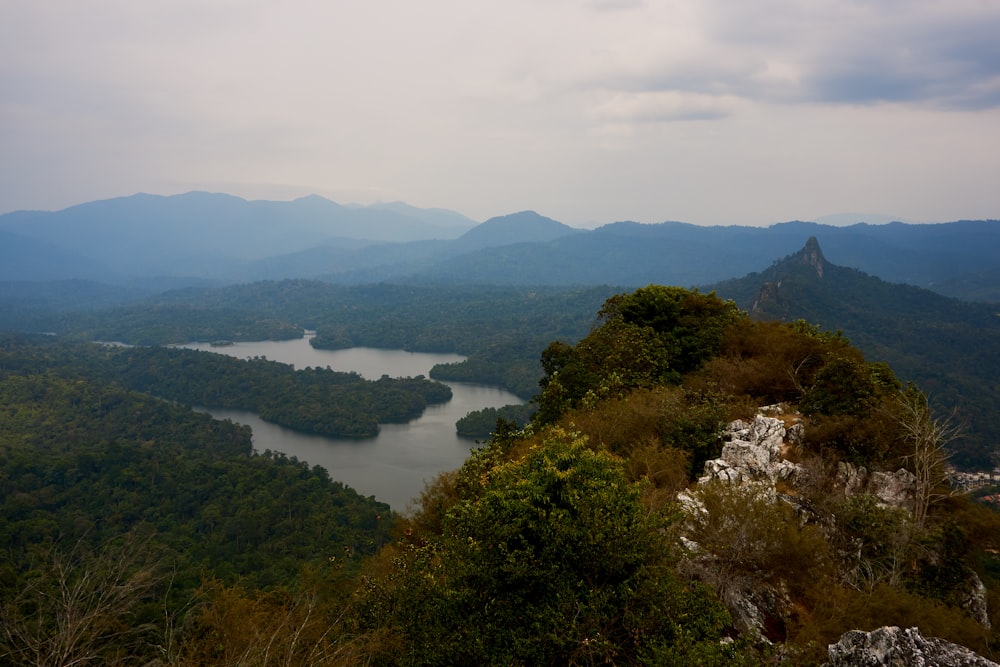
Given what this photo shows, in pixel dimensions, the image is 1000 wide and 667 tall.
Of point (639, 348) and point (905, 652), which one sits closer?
point (905, 652)

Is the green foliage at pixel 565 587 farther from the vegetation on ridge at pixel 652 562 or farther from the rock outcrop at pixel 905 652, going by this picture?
the rock outcrop at pixel 905 652

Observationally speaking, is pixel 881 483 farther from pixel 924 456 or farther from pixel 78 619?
pixel 78 619

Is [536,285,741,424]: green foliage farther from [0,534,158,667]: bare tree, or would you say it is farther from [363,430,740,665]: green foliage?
[0,534,158,667]: bare tree

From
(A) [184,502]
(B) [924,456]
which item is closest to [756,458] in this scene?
(B) [924,456]

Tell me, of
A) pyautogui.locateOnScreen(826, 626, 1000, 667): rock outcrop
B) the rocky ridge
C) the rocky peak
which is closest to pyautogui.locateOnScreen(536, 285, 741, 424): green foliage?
the rocky ridge

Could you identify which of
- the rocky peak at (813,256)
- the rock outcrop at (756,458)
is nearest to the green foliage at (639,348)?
the rock outcrop at (756,458)

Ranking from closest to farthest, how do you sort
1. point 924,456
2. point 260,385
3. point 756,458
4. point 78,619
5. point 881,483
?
point 78,619
point 924,456
point 756,458
point 881,483
point 260,385

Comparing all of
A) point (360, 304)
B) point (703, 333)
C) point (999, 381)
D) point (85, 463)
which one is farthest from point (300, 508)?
point (360, 304)
